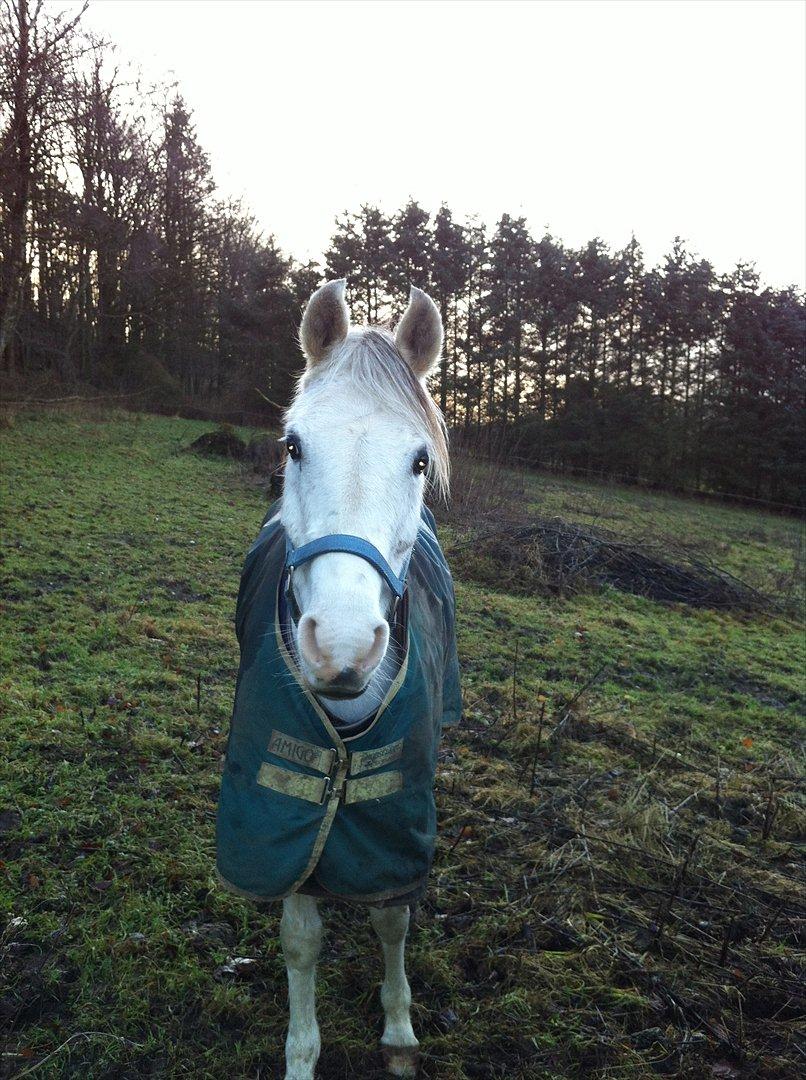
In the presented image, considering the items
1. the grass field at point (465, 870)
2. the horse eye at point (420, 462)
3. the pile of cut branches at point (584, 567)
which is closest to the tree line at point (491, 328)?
the pile of cut branches at point (584, 567)

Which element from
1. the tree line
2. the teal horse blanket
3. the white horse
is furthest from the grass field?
the tree line

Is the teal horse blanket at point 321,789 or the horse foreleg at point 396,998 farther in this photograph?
the horse foreleg at point 396,998

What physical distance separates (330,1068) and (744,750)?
155 inches

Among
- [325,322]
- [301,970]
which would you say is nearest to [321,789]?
[301,970]

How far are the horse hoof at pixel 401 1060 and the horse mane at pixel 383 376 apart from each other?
2.01 meters

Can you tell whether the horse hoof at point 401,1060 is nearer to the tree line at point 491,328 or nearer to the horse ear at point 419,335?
the horse ear at point 419,335

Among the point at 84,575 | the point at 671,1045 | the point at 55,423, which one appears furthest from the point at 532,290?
the point at 671,1045

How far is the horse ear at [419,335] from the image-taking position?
238 cm

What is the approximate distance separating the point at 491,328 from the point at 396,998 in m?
26.7

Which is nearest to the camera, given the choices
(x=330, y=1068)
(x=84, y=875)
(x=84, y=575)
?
(x=330, y=1068)

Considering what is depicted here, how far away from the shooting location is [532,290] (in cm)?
2753

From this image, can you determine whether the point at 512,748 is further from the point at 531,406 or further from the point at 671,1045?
the point at 531,406

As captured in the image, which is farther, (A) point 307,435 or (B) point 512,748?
(B) point 512,748

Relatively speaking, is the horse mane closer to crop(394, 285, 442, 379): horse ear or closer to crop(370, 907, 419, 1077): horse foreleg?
crop(394, 285, 442, 379): horse ear
